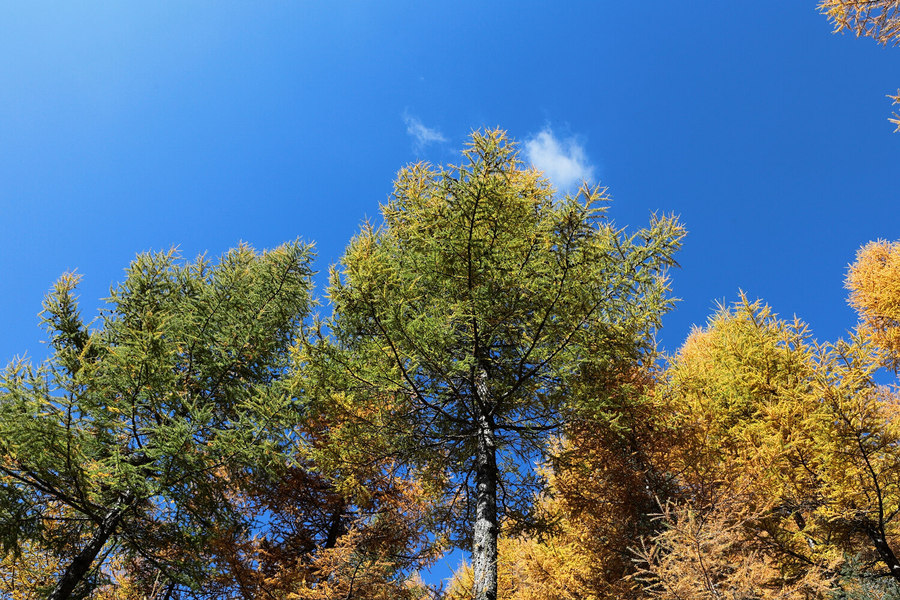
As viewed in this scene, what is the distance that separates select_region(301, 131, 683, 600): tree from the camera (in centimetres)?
600

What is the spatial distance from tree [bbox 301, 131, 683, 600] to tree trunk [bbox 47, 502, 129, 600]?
132 inches

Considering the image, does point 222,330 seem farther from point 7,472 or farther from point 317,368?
point 7,472

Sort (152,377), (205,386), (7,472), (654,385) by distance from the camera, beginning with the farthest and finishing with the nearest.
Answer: (654,385)
(205,386)
(152,377)
(7,472)

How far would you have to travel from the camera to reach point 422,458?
754 cm

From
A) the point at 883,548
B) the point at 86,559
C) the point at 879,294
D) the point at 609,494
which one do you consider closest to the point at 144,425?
the point at 86,559

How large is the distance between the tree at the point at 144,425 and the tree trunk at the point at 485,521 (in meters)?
3.27

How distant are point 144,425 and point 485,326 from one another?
18.6ft

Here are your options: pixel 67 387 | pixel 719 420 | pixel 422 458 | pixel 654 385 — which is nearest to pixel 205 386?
pixel 67 387

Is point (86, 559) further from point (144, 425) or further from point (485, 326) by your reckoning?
point (485, 326)

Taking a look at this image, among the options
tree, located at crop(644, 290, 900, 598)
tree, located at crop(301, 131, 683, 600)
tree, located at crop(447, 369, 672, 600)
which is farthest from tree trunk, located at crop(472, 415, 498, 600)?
tree, located at crop(644, 290, 900, 598)

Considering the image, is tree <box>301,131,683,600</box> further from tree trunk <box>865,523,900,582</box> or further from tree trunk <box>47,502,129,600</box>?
tree trunk <box>865,523,900,582</box>

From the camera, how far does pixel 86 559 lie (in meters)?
6.35

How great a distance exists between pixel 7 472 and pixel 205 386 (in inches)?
106

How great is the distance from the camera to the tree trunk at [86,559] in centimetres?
617
